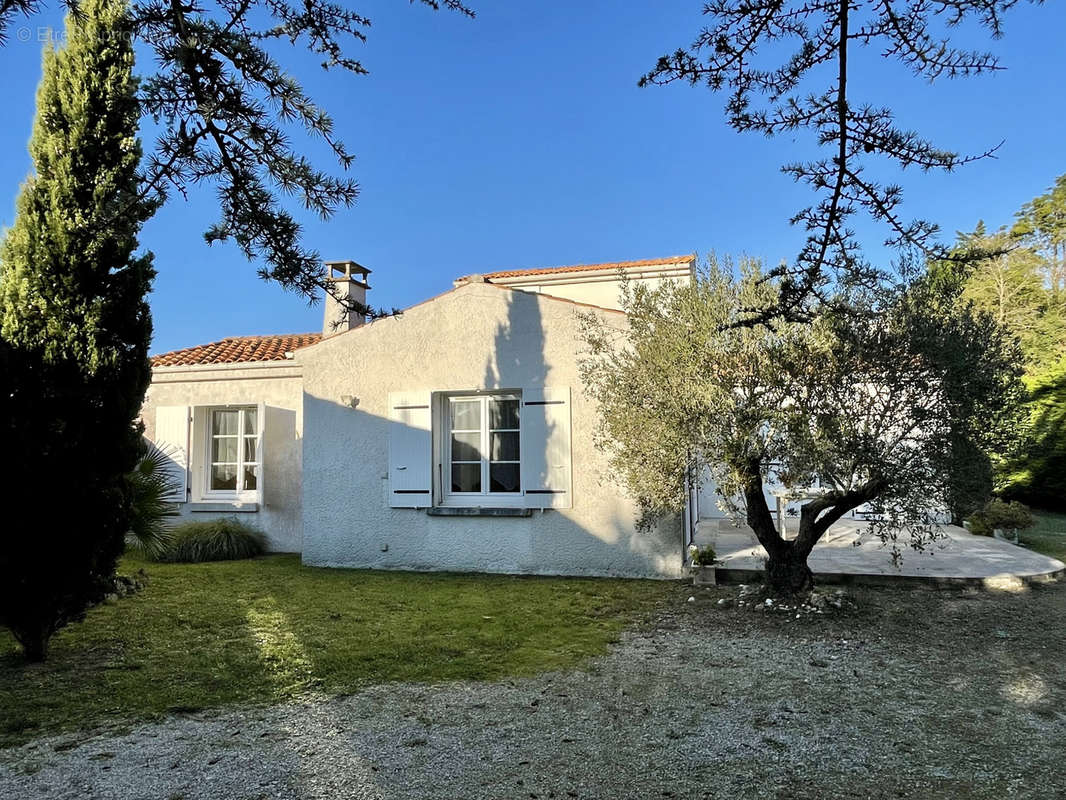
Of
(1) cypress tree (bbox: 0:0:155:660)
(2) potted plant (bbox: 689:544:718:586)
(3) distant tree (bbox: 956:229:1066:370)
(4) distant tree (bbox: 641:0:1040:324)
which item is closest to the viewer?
(4) distant tree (bbox: 641:0:1040:324)

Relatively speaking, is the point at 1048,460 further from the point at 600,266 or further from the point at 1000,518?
the point at 600,266

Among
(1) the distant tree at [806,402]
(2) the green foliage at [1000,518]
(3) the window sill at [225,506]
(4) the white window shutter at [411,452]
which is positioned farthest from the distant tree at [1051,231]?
(3) the window sill at [225,506]

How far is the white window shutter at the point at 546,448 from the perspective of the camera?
8789mm

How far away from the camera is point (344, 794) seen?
3098mm

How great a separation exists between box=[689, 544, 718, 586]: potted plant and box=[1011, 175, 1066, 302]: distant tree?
66.9 feet

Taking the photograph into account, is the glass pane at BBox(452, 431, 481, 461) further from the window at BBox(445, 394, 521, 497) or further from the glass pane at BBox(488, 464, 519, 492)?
the glass pane at BBox(488, 464, 519, 492)

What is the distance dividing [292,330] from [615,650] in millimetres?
11237

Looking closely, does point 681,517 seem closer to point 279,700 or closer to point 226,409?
point 279,700

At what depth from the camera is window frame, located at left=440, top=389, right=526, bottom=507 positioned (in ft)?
30.3

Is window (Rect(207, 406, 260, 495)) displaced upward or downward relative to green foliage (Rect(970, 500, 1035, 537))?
upward

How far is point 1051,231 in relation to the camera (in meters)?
23.6

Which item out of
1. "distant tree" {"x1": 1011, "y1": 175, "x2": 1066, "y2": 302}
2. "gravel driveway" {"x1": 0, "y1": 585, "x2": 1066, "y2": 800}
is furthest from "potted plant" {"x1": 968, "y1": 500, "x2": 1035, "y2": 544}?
"distant tree" {"x1": 1011, "y1": 175, "x2": 1066, "y2": 302}

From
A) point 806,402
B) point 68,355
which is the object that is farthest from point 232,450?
point 806,402

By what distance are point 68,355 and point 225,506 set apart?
6542 mm
